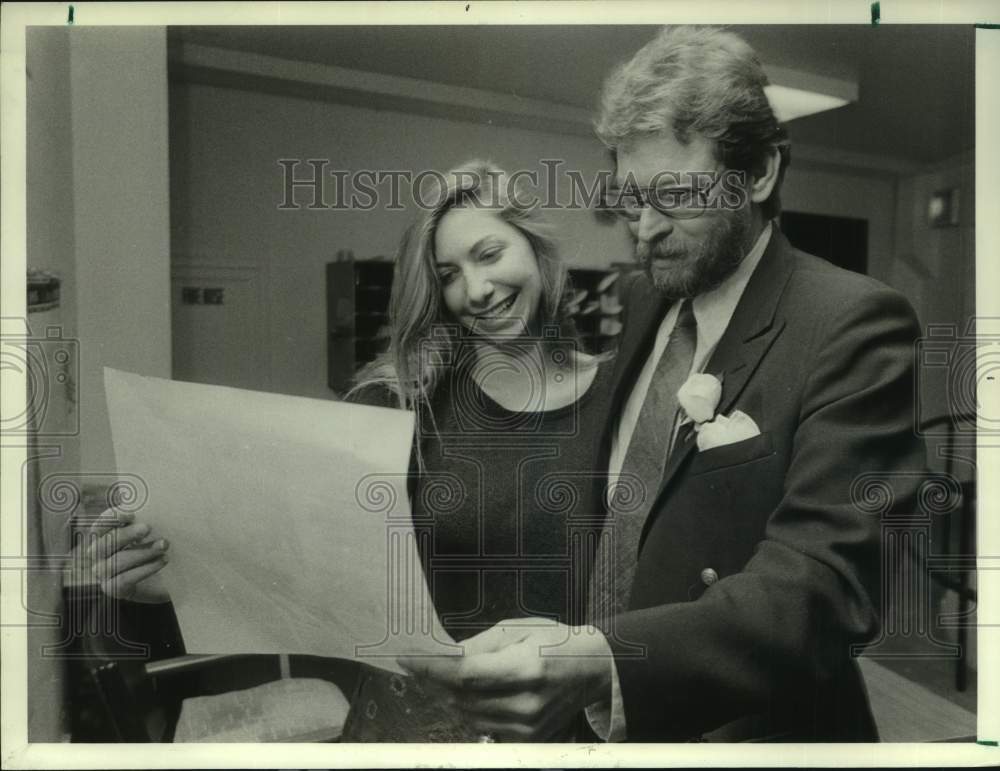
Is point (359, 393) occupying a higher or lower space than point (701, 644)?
higher

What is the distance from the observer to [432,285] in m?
1.73

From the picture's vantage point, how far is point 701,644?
5.56ft

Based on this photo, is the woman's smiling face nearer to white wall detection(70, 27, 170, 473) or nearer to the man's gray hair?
the man's gray hair

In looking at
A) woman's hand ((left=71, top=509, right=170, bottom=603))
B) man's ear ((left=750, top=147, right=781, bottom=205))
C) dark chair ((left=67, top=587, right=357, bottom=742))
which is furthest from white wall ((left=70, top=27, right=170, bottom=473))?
man's ear ((left=750, top=147, right=781, bottom=205))

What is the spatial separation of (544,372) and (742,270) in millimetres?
514

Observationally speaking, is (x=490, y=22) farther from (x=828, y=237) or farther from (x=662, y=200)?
(x=828, y=237)

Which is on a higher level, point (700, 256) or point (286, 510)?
point (700, 256)

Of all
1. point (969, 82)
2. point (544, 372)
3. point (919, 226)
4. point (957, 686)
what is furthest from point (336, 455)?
point (969, 82)

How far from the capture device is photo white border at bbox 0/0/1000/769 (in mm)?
1739

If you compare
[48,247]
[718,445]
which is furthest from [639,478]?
[48,247]

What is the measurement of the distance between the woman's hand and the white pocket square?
1289 mm

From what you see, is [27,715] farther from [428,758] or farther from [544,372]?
[544,372]

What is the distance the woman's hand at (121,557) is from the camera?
178 centimetres

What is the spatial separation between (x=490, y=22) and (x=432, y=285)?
2.06ft
